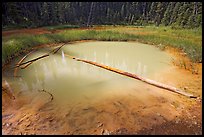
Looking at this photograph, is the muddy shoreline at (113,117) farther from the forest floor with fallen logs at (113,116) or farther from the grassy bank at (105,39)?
the grassy bank at (105,39)

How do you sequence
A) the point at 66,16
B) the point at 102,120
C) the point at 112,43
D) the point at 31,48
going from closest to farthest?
the point at 102,120
the point at 31,48
the point at 112,43
the point at 66,16

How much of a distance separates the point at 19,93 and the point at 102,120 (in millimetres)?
3235

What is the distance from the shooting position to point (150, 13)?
98.5 feet

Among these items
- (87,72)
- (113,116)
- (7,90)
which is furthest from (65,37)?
(113,116)

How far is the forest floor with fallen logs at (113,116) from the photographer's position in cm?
491

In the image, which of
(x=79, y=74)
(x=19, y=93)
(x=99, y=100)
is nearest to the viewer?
(x=99, y=100)

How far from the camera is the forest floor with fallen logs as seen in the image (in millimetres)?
→ 4906

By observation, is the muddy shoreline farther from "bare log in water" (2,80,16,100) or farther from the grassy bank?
the grassy bank

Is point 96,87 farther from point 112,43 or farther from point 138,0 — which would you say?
point 138,0

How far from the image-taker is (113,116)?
5.41 metres

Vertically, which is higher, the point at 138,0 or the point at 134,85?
the point at 138,0

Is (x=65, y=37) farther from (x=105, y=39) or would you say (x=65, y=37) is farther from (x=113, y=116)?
(x=113, y=116)

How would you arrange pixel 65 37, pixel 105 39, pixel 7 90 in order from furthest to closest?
pixel 65 37, pixel 105 39, pixel 7 90

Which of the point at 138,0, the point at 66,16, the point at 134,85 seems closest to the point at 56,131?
the point at 134,85
